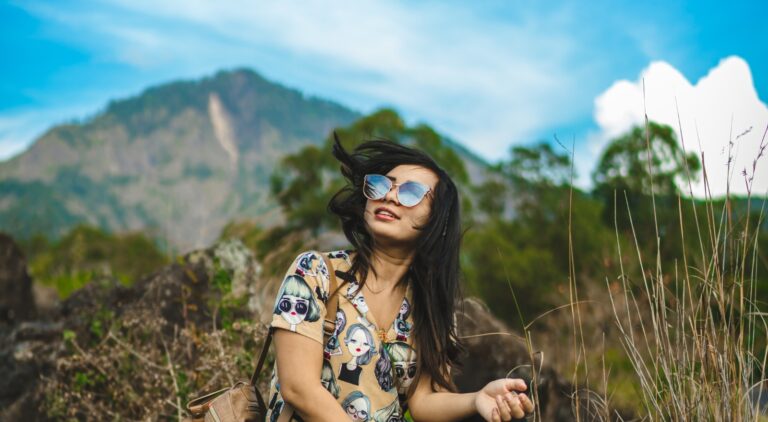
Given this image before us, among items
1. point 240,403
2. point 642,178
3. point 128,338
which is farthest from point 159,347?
point 642,178

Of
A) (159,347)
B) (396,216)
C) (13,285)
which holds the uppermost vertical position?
(396,216)

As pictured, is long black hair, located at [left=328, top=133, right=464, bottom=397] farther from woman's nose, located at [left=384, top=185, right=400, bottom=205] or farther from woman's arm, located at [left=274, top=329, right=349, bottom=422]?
woman's arm, located at [left=274, top=329, right=349, bottom=422]

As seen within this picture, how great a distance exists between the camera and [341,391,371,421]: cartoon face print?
252 centimetres

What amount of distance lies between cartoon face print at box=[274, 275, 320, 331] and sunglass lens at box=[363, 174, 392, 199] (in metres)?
0.46

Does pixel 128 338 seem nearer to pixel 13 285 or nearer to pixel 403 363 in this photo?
pixel 403 363

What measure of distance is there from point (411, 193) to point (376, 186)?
14cm

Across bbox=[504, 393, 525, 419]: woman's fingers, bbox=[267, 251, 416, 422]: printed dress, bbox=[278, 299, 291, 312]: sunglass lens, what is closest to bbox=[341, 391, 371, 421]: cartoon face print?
bbox=[267, 251, 416, 422]: printed dress

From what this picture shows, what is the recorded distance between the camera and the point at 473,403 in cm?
250

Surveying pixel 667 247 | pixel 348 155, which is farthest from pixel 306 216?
pixel 348 155

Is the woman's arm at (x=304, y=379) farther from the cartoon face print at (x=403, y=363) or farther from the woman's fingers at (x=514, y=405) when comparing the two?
the woman's fingers at (x=514, y=405)

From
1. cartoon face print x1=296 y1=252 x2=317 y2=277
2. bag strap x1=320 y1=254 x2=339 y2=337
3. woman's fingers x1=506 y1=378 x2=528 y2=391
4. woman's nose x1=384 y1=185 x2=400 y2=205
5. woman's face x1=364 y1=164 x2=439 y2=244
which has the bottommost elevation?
woman's fingers x1=506 y1=378 x2=528 y2=391

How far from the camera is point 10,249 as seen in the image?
6.92 meters

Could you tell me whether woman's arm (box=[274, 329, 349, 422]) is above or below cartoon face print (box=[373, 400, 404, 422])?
above

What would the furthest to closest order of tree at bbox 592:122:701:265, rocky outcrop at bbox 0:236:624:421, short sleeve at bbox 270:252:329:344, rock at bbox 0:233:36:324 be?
1. tree at bbox 592:122:701:265
2. rock at bbox 0:233:36:324
3. rocky outcrop at bbox 0:236:624:421
4. short sleeve at bbox 270:252:329:344
